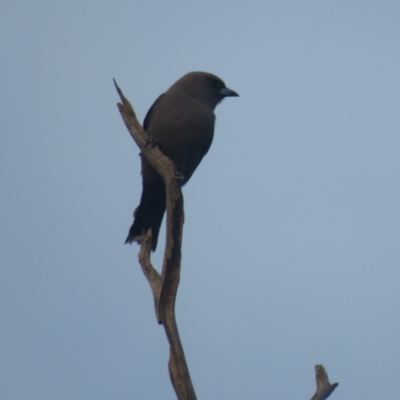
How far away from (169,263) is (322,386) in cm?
123

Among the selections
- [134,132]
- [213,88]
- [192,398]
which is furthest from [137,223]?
[192,398]

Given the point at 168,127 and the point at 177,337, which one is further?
the point at 168,127

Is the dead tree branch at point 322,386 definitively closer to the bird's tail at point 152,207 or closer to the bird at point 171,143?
the bird at point 171,143

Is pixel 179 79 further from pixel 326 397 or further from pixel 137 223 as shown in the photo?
pixel 326 397

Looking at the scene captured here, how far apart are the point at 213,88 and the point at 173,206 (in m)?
3.02

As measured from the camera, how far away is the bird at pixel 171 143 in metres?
7.20

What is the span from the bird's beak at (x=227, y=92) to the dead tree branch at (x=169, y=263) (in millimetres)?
2452

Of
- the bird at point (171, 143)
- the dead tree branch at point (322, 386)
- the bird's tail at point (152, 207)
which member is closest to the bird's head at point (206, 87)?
the bird at point (171, 143)

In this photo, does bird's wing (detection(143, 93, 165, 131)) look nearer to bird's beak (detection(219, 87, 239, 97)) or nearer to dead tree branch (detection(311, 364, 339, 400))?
bird's beak (detection(219, 87, 239, 97))

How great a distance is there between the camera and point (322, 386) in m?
4.95

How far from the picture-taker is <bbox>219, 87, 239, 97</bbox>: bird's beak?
8.43 meters

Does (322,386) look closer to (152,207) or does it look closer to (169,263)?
(169,263)

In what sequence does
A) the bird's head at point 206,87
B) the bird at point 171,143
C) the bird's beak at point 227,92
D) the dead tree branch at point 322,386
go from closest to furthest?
1. the dead tree branch at point 322,386
2. the bird at point 171,143
3. the bird's head at point 206,87
4. the bird's beak at point 227,92

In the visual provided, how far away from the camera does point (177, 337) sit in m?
5.11
